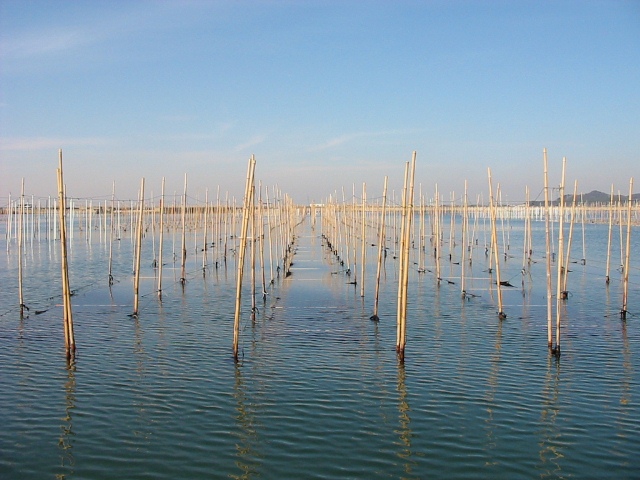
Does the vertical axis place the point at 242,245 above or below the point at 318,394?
above

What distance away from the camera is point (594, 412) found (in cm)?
767

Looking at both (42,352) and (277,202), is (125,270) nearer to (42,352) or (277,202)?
(277,202)

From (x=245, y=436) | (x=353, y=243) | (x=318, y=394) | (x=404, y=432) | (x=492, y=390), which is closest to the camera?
(x=245, y=436)

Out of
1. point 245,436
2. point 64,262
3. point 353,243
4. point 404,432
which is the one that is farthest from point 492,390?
point 353,243

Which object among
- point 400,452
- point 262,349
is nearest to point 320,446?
point 400,452

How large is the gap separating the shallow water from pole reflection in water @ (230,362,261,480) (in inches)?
0.9

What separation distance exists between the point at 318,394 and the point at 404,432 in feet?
5.25

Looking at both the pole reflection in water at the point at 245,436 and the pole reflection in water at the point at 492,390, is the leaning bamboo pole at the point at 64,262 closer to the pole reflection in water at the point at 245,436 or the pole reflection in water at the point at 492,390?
the pole reflection in water at the point at 245,436

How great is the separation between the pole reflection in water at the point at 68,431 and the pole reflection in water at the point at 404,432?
3.18 m

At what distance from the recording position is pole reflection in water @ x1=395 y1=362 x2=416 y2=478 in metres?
6.33

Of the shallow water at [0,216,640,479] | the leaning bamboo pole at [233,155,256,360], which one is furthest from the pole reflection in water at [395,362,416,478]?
the leaning bamboo pole at [233,155,256,360]

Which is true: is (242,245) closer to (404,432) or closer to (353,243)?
(404,432)

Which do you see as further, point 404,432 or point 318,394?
point 318,394

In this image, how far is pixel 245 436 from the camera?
6.97 meters
